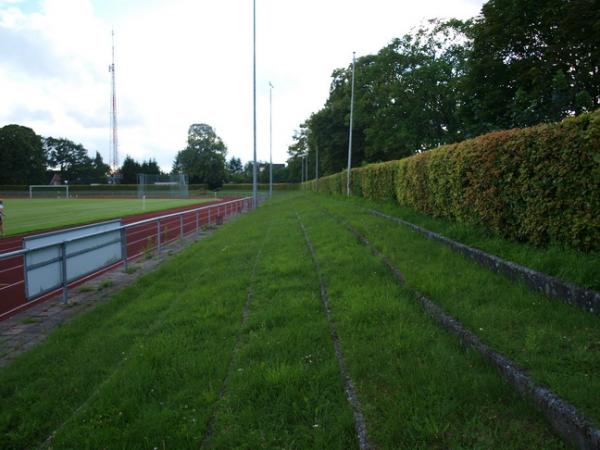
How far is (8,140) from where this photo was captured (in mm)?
81312

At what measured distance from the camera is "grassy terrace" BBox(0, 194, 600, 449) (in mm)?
2746

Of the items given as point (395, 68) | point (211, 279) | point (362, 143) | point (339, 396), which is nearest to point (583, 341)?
point (339, 396)

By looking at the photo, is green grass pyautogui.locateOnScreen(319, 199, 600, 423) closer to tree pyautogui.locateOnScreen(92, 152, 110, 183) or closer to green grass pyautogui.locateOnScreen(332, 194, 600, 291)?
A: green grass pyautogui.locateOnScreen(332, 194, 600, 291)

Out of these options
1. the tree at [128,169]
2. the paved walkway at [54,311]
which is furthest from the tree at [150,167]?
the paved walkway at [54,311]

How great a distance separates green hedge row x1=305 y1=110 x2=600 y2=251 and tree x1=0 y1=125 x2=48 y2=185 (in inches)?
3552

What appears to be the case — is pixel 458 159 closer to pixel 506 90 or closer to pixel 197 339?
pixel 197 339

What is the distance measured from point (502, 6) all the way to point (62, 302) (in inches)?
862

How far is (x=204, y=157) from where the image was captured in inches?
3750

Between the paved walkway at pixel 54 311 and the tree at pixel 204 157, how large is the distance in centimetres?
8756

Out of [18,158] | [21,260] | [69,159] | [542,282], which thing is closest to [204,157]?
[18,158]

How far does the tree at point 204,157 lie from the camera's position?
94.9 metres

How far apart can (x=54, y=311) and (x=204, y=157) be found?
9181 centimetres

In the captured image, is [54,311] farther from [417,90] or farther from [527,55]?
[417,90]

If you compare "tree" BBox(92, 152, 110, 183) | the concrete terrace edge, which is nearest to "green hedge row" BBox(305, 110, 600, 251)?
the concrete terrace edge
